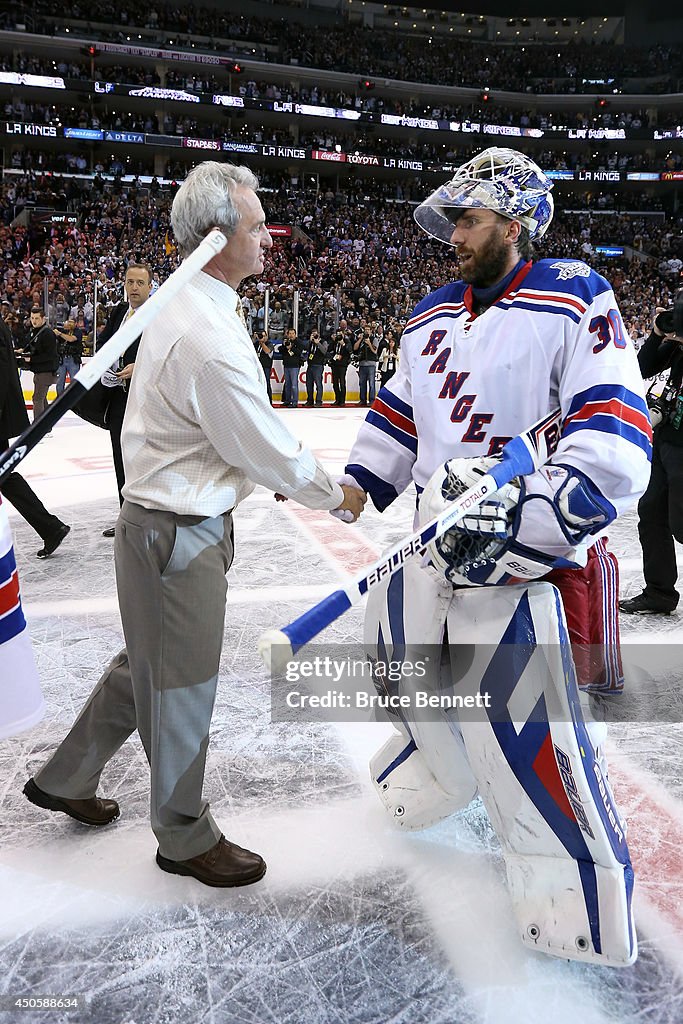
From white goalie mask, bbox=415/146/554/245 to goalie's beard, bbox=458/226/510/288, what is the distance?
62 mm

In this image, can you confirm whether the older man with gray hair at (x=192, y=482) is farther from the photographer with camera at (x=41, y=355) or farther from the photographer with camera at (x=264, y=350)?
the photographer with camera at (x=264, y=350)

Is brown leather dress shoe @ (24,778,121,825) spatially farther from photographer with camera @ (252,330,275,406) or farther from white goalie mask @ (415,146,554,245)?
photographer with camera @ (252,330,275,406)

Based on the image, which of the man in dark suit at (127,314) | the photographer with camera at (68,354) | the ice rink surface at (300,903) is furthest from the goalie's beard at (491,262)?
the photographer with camera at (68,354)

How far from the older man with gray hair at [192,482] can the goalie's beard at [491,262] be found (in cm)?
50

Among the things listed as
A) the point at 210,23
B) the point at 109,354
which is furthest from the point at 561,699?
the point at 210,23

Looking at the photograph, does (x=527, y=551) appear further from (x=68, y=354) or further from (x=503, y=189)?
(x=68, y=354)

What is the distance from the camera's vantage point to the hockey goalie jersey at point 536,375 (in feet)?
5.56

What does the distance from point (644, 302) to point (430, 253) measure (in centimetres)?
684

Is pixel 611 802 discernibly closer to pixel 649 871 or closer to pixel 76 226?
pixel 649 871

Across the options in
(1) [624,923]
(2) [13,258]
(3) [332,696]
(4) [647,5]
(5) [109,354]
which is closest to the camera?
(5) [109,354]

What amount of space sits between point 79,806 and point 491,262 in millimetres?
1751

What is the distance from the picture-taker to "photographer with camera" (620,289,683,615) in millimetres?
3691

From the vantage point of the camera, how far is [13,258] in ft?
65.8

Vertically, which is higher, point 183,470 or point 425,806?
point 183,470
